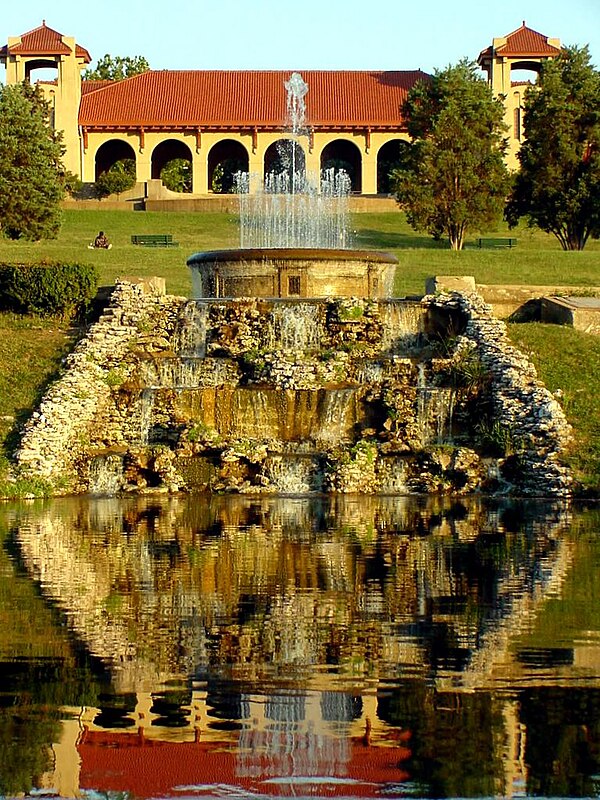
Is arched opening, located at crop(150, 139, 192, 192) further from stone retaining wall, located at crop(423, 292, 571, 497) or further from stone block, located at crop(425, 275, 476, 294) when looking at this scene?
stone retaining wall, located at crop(423, 292, 571, 497)

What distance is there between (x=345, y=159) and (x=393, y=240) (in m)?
24.6

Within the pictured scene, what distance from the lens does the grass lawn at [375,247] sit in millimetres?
23594

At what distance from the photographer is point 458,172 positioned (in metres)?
48.8

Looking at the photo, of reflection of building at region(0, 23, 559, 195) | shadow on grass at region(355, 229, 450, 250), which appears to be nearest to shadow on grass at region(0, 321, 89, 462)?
shadow on grass at region(355, 229, 450, 250)

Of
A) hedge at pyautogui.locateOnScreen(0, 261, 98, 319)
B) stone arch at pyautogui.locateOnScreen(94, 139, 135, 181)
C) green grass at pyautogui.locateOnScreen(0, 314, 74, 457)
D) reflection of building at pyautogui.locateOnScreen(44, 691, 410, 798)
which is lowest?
reflection of building at pyautogui.locateOnScreen(44, 691, 410, 798)

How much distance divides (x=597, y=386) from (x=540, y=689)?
654 inches

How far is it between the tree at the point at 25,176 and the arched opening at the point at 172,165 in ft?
78.3

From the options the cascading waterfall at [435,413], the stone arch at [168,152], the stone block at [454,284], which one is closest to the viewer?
the cascading waterfall at [435,413]

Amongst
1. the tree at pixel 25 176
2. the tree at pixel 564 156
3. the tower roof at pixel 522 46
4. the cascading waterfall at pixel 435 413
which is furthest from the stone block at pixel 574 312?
the tower roof at pixel 522 46

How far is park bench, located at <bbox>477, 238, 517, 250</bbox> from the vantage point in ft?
170

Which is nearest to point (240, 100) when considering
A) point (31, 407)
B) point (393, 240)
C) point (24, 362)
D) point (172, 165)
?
point (172, 165)

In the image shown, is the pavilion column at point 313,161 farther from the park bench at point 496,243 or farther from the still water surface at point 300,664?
the still water surface at point 300,664

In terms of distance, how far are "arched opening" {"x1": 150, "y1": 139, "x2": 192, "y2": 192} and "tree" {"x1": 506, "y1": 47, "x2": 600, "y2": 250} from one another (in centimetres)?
2966

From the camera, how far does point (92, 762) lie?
644cm
